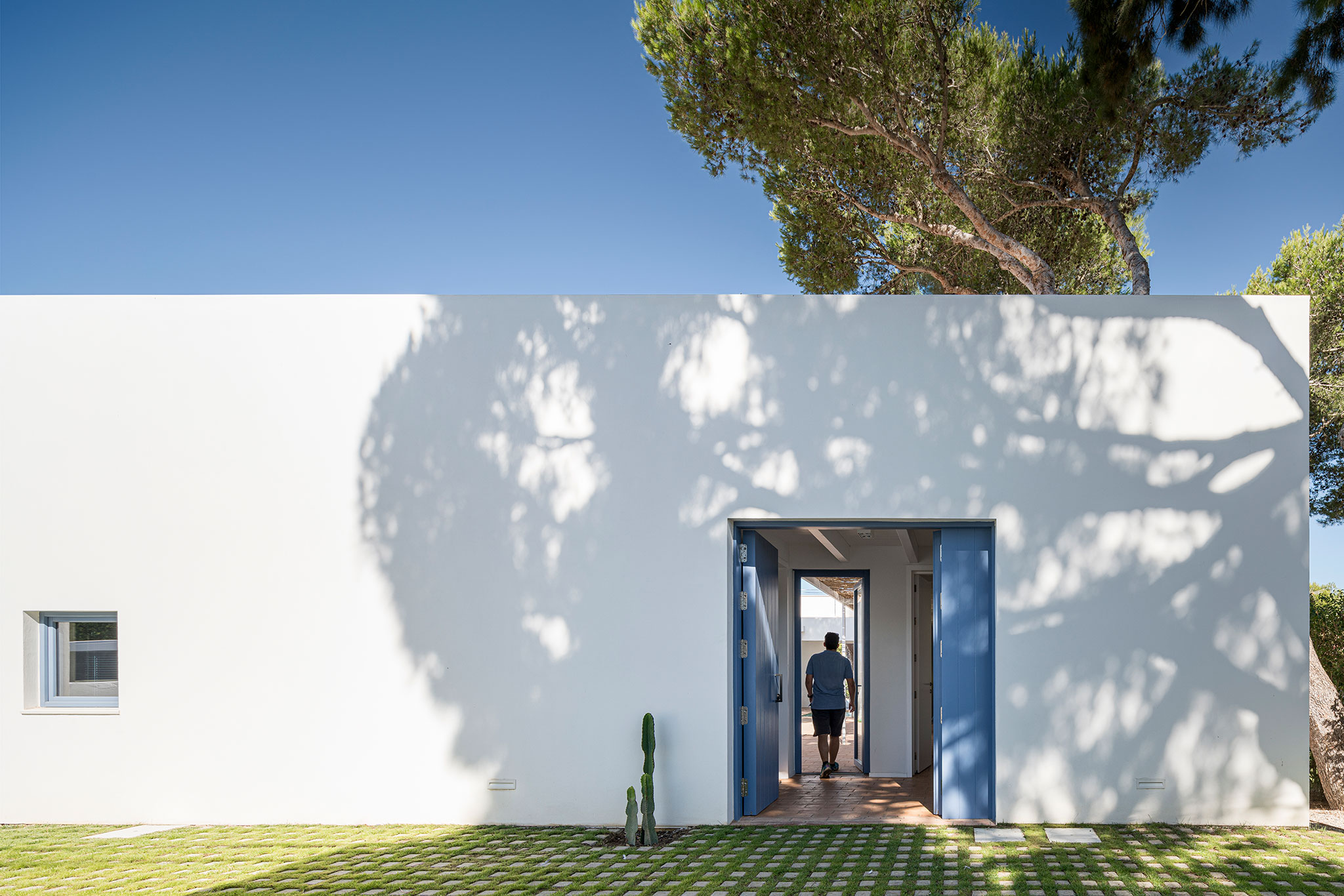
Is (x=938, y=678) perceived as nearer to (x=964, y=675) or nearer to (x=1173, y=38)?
(x=964, y=675)

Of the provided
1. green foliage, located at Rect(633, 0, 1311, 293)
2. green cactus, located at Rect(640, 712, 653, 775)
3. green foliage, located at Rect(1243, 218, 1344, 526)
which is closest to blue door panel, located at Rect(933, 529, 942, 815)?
green cactus, located at Rect(640, 712, 653, 775)

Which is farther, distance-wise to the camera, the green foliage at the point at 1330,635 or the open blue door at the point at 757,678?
the green foliage at the point at 1330,635

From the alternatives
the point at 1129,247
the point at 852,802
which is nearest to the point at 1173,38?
the point at 1129,247

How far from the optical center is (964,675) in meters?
6.30

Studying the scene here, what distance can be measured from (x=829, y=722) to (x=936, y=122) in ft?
22.7

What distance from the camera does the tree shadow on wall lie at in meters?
6.06

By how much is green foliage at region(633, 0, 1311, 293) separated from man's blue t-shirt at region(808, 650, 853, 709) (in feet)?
15.9

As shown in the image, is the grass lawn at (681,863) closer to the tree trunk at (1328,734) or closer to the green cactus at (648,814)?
the green cactus at (648,814)

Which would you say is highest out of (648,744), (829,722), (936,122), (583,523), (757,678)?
(936,122)

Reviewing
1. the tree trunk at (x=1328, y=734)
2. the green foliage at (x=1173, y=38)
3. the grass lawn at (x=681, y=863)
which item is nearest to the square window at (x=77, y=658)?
the grass lawn at (x=681, y=863)

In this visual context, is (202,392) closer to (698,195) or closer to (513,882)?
(513,882)

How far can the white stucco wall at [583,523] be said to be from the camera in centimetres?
610

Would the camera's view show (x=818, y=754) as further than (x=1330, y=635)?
Yes

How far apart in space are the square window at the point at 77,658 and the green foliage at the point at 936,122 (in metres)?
7.88
